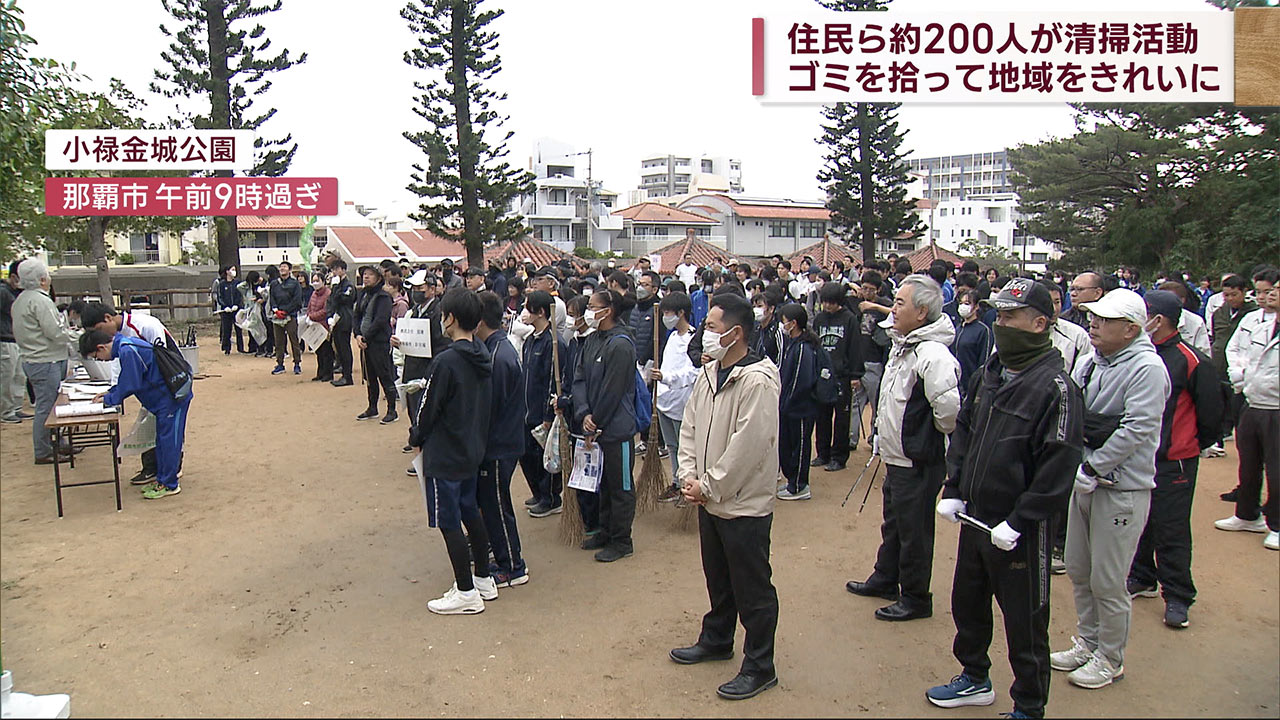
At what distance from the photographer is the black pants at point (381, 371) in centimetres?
819

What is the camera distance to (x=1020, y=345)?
2908 mm

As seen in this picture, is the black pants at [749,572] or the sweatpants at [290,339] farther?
the sweatpants at [290,339]

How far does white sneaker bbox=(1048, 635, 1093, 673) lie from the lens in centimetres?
335

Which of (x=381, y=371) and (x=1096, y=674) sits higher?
(x=381, y=371)

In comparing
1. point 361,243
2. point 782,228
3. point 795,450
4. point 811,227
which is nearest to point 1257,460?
point 795,450

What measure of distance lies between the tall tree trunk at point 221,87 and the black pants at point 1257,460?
1615 centimetres

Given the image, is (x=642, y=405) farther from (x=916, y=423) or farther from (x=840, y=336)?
(x=916, y=423)

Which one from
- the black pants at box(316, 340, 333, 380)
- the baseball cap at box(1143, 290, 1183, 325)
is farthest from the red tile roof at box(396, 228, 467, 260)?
the baseball cap at box(1143, 290, 1183, 325)

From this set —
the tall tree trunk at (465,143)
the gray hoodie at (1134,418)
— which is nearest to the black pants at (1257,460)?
the gray hoodie at (1134,418)

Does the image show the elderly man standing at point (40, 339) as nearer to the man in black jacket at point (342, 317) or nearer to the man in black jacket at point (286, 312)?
the man in black jacket at point (342, 317)

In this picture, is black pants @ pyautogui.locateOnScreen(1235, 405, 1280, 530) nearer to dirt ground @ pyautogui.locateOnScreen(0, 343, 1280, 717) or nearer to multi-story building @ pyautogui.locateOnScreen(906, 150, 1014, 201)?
dirt ground @ pyautogui.locateOnScreen(0, 343, 1280, 717)

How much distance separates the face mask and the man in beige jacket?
0.83 meters

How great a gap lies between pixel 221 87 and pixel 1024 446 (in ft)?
58.4

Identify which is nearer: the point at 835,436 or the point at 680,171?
the point at 835,436
